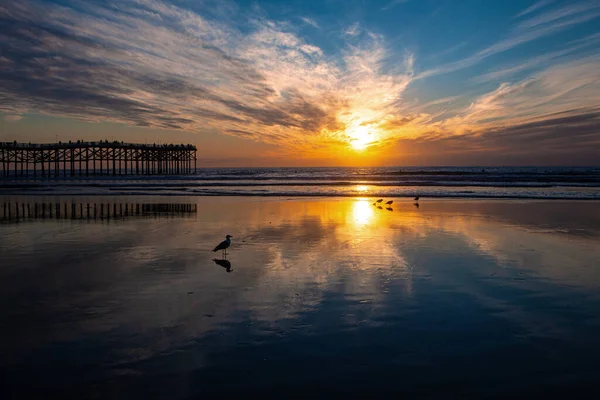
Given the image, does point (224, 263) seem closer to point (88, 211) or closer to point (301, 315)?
point (301, 315)

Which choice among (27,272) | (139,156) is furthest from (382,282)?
(139,156)

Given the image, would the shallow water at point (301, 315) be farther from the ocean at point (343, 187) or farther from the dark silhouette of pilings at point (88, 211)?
the ocean at point (343, 187)

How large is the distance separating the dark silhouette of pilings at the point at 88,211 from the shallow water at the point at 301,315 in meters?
5.08

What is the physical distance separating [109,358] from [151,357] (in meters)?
0.50

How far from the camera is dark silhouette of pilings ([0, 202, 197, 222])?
725 inches

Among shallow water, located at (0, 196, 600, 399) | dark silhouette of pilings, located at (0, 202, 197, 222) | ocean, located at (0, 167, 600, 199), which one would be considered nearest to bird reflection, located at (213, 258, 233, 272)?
shallow water, located at (0, 196, 600, 399)

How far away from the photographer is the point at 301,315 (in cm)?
629

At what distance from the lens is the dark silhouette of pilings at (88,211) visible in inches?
725

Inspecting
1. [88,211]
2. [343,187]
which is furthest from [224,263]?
[343,187]

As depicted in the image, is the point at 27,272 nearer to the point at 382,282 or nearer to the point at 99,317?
the point at 99,317

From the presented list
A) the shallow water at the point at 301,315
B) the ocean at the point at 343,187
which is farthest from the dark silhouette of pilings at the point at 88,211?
the ocean at the point at 343,187

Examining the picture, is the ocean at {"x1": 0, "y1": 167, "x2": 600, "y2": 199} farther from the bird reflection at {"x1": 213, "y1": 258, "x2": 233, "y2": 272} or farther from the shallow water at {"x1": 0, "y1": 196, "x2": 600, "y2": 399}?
the bird reflection at {"x1": 213, "y1": 258, "x2": 233, "y2": 272}

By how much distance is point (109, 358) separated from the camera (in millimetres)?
4953

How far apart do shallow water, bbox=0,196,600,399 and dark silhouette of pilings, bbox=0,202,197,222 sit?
200 inches
